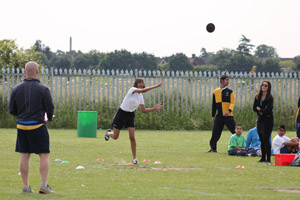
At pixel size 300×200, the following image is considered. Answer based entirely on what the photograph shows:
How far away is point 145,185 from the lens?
31.5 ft

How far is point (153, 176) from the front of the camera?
10.8 meters

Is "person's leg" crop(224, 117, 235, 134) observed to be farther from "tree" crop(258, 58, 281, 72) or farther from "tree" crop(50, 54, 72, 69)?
"tree" crop(50, 54, 72, 69)

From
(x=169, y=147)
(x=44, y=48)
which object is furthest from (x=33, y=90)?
(x=44, y=48)

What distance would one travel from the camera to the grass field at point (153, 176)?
8.74 m

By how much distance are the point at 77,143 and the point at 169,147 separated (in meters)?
2.71

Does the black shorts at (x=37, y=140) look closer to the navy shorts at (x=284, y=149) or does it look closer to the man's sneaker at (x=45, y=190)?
the man's sneaker at (x=45, y=190)

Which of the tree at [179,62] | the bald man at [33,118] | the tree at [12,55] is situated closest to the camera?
the bald man at [33,118]

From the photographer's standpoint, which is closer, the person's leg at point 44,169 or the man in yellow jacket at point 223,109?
the person's leg at point 44,169

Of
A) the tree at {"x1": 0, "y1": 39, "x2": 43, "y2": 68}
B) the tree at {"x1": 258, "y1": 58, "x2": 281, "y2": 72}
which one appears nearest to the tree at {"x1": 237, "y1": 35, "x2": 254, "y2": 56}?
the tree at {"x1": 258, "y1": 58, "x2": 281, "y2": 72}

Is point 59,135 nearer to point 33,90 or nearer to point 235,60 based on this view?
point 33,90

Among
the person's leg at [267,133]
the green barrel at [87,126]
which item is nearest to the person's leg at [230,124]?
the person's leg at [267,133]

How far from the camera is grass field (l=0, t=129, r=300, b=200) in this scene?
28.7 ft

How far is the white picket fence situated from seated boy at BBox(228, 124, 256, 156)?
11.0 meters

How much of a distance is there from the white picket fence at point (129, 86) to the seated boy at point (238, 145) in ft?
36.2
